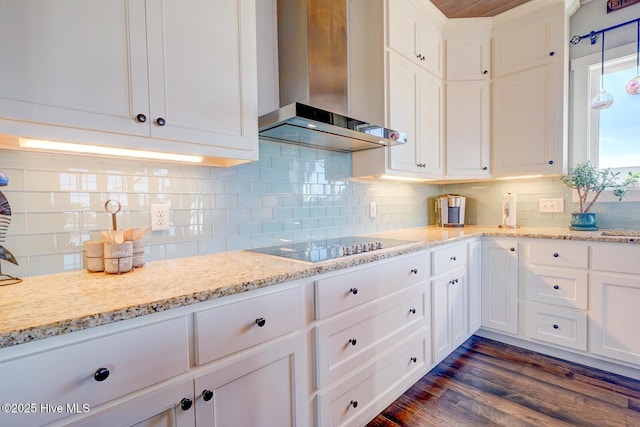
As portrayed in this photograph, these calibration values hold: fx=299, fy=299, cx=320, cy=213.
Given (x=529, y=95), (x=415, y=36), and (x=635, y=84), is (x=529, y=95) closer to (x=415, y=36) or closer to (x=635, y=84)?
(x=635, y=84)

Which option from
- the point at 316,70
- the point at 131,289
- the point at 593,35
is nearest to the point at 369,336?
the point at 131,289

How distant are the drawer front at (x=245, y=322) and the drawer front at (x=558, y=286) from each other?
192 centimetres

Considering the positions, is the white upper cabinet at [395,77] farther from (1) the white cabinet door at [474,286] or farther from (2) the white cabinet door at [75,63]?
(2) the white cabinet door at [75,63]

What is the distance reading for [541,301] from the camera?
2.14 meters

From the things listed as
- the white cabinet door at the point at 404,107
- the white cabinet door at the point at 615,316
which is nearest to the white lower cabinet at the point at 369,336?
the white cabinet door at the point at 404,107

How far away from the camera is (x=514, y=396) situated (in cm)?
170

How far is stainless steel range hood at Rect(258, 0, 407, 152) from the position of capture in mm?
1597

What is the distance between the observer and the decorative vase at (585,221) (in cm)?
217

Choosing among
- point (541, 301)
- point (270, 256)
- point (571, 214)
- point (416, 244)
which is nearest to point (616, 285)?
point (541, 301)

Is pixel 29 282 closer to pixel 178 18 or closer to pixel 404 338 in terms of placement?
pixel 178 18

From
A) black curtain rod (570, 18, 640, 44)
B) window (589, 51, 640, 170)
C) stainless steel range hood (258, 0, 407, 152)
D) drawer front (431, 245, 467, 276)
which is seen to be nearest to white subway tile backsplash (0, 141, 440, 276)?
stainless steel range hood (258, 0, 407, 152)

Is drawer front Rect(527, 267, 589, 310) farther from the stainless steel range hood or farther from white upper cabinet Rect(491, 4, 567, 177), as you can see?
the stainless steel range hood

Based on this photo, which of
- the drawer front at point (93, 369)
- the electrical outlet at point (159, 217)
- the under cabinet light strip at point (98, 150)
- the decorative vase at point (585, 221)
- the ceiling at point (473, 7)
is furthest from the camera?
the ceiling at point (473, 7)

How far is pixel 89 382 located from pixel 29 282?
0.55m
